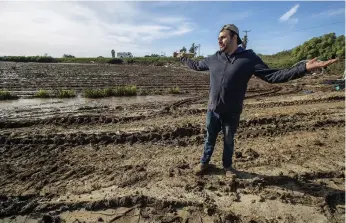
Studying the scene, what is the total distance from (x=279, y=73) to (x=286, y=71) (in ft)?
0.32

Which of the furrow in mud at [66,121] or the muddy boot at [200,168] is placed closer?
the muddy boot at [200,168]

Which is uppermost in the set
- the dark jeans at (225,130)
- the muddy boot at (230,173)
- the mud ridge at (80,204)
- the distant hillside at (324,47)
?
the distant hillside at (324,47)

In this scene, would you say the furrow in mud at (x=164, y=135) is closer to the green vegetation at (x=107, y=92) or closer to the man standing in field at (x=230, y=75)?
the man standing in field at (x=230, y=75)

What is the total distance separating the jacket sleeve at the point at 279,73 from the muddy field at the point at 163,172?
1.54 metres

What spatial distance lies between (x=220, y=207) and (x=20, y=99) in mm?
11477

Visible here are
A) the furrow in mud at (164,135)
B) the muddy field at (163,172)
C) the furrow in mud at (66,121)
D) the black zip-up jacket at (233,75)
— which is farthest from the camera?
the furrow in mud at (66,121)

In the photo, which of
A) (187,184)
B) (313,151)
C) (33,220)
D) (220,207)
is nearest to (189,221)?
(220,207)

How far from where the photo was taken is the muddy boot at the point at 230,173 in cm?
397

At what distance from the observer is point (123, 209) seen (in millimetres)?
3328

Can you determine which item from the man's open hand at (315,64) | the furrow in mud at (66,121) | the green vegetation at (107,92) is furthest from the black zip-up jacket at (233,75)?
the green vegetation at (107,92)

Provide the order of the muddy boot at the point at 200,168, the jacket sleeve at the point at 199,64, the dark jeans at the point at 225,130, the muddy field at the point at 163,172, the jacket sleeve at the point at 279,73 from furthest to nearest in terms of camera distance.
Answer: the muddy boot at the point at 200,168
the jacket sleeve at the point at 199,64
the dark jeans at the point at 225,130
the muddy field at the point at 163,172
the jacket sleeve at the point at 279,73

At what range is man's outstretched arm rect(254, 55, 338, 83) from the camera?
285 centimetres

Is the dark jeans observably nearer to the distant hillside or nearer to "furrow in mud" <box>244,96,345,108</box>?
"furrow in mud" <box>244,96,345,108</box>

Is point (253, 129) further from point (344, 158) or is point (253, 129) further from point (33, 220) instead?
point (33, 220)
